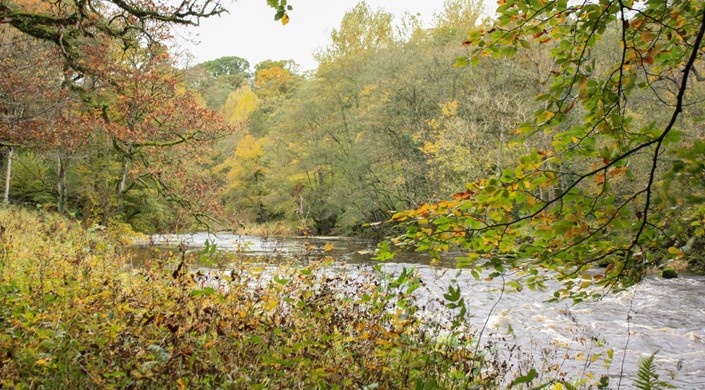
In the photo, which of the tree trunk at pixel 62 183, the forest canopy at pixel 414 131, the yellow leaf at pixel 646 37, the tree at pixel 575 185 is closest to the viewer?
the tree at pixel 575 185

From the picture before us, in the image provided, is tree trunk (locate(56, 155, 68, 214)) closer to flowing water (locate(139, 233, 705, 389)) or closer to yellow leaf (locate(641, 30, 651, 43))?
flowing water (locate(139, 233, 705, 389))

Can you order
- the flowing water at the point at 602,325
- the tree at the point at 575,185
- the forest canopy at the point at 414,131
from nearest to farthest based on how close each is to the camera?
the tree at the point at 575,185, the forest canopy at the point at 414,131, the flowing water at the point at 602,325

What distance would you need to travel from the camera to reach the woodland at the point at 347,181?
9.41ft

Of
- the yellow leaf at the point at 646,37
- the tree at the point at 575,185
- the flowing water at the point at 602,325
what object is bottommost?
the flowing water at the point at 602,325

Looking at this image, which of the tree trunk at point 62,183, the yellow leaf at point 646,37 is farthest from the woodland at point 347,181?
the tree trunk at point 62,183

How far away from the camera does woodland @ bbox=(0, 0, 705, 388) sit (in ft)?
9.41

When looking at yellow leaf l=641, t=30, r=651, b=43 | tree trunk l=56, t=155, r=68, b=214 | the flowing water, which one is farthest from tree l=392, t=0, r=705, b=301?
tree trunk l=56, t=155, r=68, b=214

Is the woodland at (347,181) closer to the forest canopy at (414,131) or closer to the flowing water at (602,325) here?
the forest canopy at (414,131)

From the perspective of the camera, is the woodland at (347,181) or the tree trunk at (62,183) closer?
the woodland at (347,181)

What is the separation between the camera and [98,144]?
19.5 meters

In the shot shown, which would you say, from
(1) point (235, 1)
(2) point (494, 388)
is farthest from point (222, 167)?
(2) point (494, 388)

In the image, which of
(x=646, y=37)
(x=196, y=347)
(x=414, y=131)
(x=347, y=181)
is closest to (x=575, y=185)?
(x=646, y=37)

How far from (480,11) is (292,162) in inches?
721

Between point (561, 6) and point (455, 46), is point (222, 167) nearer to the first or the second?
point (455, 46)
